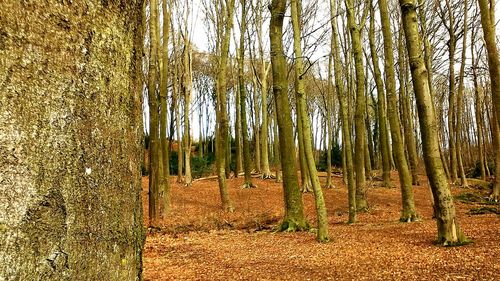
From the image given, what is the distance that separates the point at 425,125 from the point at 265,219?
693 centimetres

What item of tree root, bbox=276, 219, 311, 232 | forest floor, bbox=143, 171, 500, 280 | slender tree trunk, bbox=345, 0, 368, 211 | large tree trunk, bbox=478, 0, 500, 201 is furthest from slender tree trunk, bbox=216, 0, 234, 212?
large tree trunk, bbox=478, 0, 500, 201

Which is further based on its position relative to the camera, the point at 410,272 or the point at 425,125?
the point at 425,125

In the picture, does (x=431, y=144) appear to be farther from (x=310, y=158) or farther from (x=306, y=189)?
(x=306, y=189)

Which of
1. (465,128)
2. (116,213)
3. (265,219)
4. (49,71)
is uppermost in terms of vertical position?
(465,128)

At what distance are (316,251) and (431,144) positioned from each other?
2505 millimetres

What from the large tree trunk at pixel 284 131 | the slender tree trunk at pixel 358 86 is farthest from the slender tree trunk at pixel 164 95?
the slender tree trunk at pixel 358 86

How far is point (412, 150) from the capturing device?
12453 millimetres

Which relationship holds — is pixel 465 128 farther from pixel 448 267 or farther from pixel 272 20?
pixel 448 267

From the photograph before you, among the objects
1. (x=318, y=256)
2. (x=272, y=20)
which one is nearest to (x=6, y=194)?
(x=318, y=256)

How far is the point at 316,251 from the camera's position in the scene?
634 cm

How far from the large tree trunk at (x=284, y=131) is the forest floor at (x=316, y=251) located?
483 millimetres

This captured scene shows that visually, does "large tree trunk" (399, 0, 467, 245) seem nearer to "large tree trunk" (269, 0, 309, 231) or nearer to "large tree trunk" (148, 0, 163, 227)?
"large tree trunk" (269, 0, 309, 231)

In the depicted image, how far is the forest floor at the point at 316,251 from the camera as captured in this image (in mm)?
4668

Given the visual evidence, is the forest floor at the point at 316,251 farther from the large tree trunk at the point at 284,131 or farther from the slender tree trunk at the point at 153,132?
the slender tree trunk at the point at 153,132
